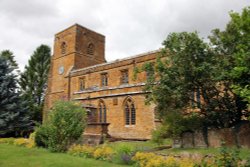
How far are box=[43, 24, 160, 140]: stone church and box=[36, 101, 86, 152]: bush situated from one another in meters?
4.54

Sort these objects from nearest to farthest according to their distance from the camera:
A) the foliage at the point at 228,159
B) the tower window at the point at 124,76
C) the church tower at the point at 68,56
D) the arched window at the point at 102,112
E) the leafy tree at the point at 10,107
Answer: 1. the foliage at the point at 228,159
2. the leafy tree at the point at 10,107
3. the tower window at the point at 124,76
4. the arched window at the point at 102,112
5. the church tower at the point at 68,56

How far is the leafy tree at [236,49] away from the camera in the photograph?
37.1 feet

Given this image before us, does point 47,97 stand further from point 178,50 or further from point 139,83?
point 178,50

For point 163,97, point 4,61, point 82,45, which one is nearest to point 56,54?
point 82,45

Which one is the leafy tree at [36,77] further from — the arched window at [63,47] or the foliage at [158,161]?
the foliage at [158,161]

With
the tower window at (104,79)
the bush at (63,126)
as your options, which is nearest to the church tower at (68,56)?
the tower window at (104,79)

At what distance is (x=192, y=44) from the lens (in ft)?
43.2

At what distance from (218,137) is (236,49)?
5.04 meters

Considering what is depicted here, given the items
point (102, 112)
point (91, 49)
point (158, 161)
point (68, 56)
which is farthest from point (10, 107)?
point (158, 161)

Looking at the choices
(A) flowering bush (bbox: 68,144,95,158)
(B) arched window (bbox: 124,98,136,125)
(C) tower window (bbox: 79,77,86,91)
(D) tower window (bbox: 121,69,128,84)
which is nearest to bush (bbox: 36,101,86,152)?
(A) flowering bush (bbox: 68,144,95,158)

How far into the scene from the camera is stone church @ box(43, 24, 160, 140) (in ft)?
73.2

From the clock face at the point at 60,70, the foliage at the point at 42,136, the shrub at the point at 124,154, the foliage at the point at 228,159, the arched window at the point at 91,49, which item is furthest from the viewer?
the arched window at the point at 91,49

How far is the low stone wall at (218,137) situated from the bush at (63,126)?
253 inches

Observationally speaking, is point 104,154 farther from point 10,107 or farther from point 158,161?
point 10,107
